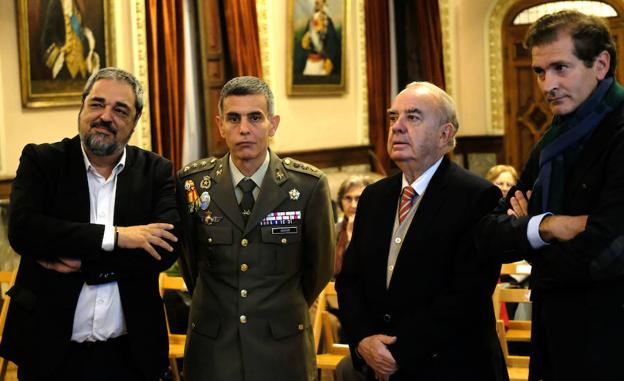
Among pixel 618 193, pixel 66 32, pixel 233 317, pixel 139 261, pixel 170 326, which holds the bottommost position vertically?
pixel 170 326

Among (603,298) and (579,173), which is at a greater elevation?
(579,173)

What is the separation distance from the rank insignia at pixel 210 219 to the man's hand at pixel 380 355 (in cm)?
79

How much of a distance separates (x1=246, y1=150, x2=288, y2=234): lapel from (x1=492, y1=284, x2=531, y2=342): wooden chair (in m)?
1.67

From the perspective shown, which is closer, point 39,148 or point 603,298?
point 603,298

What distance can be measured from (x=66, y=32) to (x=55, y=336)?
5.13 m

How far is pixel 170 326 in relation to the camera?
6.41 m

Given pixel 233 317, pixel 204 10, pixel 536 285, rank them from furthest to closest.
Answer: pixel 204 10
pixel 233 317
pixel 536 285

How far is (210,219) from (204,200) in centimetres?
9

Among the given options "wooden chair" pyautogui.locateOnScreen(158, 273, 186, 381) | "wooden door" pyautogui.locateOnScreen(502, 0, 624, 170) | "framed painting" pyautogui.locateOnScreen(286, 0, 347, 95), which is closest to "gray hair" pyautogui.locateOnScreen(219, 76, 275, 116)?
"wooden chair" pyautogui.locateOnScreen(158, 273, 186, 381)

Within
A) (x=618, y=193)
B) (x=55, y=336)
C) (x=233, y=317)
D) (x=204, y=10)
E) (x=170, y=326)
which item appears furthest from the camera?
(x=204, y=10)

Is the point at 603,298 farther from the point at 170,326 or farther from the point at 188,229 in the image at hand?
the point at 170,326

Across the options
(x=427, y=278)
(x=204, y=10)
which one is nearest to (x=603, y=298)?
(x=427, y=278)

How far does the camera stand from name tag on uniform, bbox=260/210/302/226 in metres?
4.02

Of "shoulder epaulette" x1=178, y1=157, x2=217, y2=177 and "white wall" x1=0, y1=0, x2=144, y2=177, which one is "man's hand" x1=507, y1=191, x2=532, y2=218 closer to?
"shoulder epaulette" x1=178, y1=157, x2=217, y2=177
